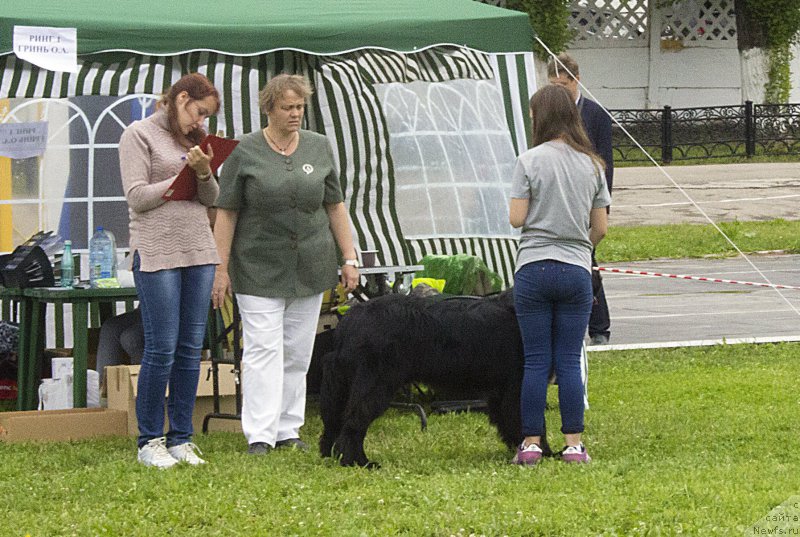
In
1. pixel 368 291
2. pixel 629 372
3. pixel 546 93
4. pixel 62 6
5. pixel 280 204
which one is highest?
pixel 62 6

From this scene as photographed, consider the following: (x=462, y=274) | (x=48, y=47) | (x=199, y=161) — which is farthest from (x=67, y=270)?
(x=462, y=274)

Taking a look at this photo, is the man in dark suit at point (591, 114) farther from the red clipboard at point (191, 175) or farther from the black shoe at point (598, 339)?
the red clipboard at point (191, 175)

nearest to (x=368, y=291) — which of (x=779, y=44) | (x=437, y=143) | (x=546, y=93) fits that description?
(x=437, y=143)

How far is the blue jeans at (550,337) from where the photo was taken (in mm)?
6730

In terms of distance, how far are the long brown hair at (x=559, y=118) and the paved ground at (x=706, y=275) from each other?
4.22 metres

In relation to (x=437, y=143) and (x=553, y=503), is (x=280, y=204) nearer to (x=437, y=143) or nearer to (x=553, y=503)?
(x=553, y=503)

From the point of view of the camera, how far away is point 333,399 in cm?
702

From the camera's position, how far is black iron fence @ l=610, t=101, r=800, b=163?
29250mm

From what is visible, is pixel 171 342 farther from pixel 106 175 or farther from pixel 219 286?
pixel 106 175

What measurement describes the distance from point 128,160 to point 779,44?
25827 mm

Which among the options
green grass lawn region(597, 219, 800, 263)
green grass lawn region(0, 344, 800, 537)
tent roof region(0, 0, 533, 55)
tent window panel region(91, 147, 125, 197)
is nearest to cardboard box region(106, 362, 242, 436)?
green grass lawn region(0, 344, 800, 537)

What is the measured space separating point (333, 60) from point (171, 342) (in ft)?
13.0

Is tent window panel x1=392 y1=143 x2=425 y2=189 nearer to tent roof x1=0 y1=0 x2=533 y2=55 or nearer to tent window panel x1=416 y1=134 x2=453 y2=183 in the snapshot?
tent window panel x1=416 y1=134 x2=453 y2=183

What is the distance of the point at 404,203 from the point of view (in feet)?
35.5
